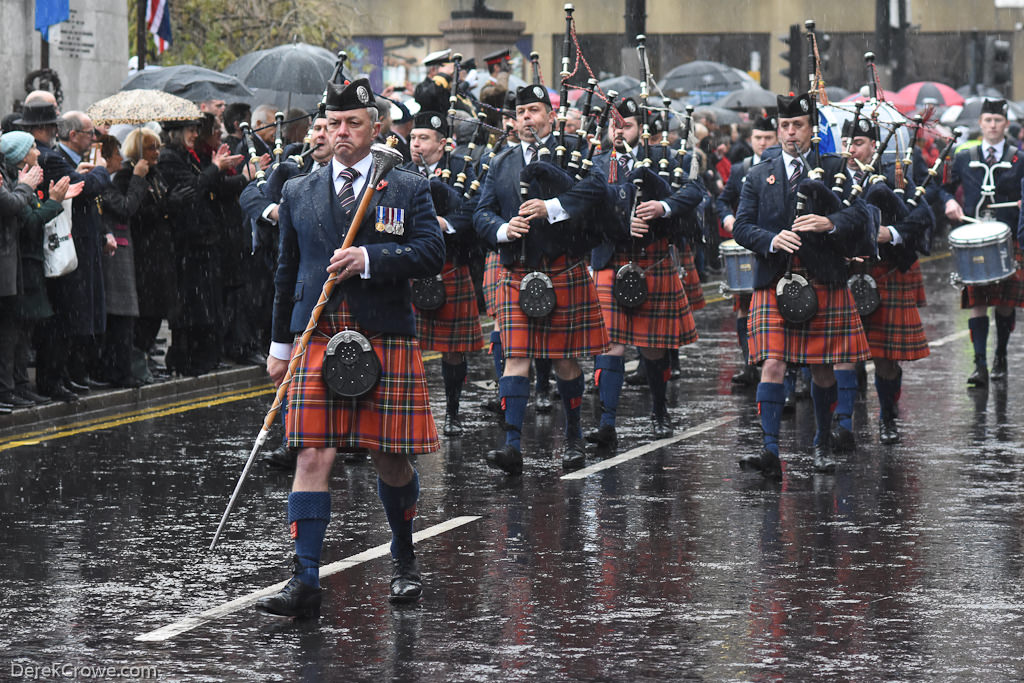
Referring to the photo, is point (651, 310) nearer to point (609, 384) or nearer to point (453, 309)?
point (609, 384)

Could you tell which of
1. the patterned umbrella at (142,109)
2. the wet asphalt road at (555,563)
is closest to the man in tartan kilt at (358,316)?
the wet asphalt road at (555,563)

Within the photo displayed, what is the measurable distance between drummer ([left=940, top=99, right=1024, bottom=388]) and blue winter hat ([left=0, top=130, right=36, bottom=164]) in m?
6.32

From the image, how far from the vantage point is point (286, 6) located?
30.4 m

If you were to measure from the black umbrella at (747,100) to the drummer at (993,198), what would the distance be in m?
16.6

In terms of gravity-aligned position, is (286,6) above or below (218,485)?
above

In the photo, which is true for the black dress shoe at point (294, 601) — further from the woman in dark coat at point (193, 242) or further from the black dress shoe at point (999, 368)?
the black dress shoe at point (999, 368)

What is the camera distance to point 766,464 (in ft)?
30.0

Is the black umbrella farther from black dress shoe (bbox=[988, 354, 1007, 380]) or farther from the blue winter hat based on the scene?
the blue winter hat

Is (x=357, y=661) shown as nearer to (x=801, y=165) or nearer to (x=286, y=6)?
(x=801, y=165)

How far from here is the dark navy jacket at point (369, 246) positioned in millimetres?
6543

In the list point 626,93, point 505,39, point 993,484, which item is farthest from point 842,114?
point 993,484

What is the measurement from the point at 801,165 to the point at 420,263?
339cm

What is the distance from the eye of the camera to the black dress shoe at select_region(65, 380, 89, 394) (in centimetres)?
1196

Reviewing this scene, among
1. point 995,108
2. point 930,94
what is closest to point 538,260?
point 995,108
